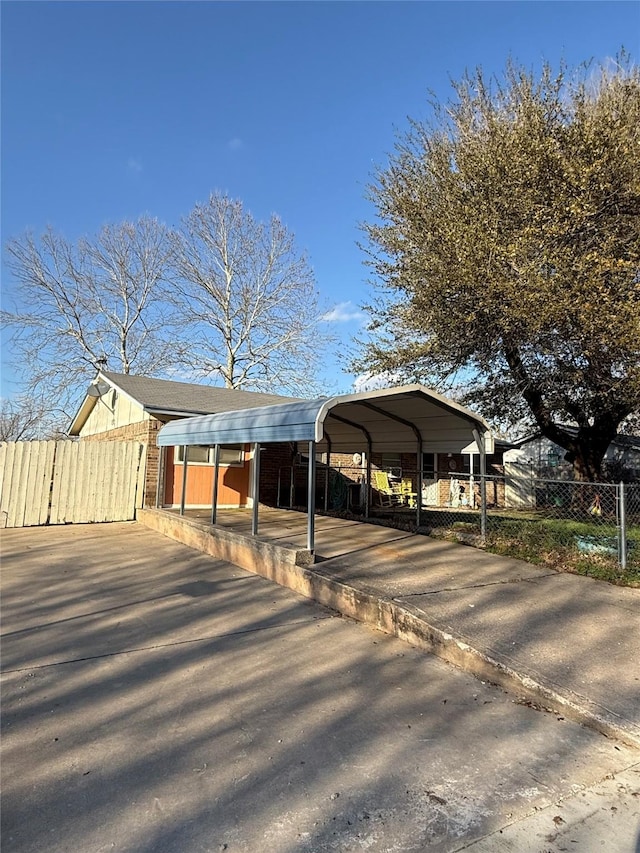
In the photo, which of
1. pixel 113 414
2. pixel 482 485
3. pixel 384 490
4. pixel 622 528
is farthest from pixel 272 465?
pixel 622 528

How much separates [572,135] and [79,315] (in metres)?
24.9

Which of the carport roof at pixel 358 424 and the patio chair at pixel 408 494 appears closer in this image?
the carport roof at pixel 358 424

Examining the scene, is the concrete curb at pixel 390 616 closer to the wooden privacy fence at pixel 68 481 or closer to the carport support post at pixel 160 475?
the carport support post at pixel 160 475

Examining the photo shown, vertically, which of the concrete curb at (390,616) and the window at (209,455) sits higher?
the window at (209,455)

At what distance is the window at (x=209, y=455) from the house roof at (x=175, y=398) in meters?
0.97

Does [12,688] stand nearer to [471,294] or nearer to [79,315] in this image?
[471,294]

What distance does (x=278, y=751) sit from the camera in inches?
119

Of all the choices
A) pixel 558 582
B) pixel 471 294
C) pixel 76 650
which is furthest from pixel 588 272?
pixel 76 650

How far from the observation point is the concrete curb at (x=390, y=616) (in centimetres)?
337

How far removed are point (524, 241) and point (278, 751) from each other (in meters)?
8.17

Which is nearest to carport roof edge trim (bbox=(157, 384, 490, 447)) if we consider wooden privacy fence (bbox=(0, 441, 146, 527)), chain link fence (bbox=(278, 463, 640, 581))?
chain link fence (bbox=(278, 463, 640, 581))

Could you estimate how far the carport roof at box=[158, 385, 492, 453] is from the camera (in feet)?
23.2

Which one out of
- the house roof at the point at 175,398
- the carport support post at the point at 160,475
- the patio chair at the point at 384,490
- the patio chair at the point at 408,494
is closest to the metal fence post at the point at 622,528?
the patio chair at the point at 384,490

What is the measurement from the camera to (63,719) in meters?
3.41
